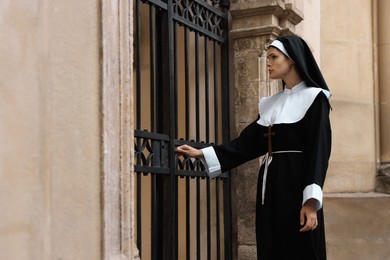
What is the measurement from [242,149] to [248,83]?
1.53 m

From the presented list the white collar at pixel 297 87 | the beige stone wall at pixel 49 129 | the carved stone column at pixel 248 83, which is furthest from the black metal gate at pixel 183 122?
the beige stone wall at pixel 49 129

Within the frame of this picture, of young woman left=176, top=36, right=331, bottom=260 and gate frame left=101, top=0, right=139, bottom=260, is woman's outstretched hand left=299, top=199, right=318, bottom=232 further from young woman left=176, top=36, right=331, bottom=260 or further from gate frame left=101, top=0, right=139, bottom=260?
gate frame left=101, top=0, right=139, bottom=260

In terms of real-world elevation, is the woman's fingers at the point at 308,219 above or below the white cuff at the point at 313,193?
below

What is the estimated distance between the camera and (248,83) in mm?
5715

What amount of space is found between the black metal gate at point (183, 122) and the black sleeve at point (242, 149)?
19.2 inches

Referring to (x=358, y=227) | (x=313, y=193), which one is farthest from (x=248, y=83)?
(x=358, y=227)

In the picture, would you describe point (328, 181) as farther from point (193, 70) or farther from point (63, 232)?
point (63, 232)

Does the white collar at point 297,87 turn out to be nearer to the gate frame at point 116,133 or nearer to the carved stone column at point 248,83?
the gate frame at point 116,133

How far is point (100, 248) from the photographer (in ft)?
10.7

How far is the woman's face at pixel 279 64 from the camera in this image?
4004 mm

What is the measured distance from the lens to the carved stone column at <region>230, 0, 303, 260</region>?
5.68 meters

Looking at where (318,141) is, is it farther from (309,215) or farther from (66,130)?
(66,130)

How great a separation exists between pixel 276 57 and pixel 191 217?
207 cm

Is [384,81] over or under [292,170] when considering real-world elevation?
over
